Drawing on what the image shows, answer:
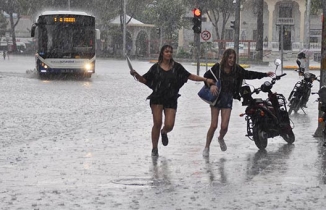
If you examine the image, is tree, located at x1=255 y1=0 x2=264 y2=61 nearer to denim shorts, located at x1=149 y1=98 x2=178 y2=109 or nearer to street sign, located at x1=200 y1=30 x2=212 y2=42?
street sign, located at x1=200 y1=30 x2=212 y2=42

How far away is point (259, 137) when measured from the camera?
13.8m

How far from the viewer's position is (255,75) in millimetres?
13383

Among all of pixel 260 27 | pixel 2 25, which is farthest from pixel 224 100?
pixel 2 25

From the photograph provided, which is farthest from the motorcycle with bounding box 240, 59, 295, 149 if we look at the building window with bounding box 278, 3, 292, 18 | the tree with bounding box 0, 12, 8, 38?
the tree with bounding box 0, 12, 8, 38

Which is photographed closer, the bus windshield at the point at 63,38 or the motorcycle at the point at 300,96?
the motorcycle at the point at 300,96

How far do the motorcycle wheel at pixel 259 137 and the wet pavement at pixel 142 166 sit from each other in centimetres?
15

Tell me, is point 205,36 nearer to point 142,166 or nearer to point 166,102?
point 166,102

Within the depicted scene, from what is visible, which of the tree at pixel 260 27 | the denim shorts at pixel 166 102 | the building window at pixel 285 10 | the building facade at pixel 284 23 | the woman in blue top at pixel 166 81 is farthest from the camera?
the building window at pixel 285 10

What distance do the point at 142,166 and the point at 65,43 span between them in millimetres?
27925

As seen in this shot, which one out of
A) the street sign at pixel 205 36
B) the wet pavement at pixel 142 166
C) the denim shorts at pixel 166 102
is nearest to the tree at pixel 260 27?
Result: the street sign at pixel 205 36

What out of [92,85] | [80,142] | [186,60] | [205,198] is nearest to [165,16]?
[186,60]

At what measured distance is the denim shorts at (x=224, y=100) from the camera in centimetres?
1321

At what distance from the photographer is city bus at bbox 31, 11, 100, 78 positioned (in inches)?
1548

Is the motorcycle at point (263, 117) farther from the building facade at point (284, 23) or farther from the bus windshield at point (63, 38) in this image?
the building facade at point (284, 23)
